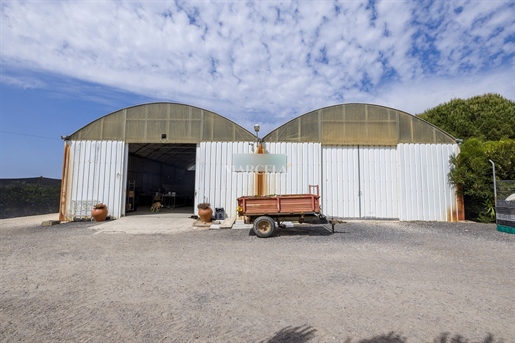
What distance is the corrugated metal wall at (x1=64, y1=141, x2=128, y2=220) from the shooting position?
12.9 m

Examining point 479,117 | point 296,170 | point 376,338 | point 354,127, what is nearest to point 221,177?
point 296,170

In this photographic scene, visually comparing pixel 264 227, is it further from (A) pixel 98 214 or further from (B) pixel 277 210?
(A) pixel 98 214

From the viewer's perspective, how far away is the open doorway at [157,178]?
17.2 metres

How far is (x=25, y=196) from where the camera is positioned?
15375 millimetres

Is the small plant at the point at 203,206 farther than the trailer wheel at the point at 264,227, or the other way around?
the small plant at the point at 203,206

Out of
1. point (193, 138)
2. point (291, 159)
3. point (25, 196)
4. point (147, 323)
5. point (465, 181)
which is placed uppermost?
point (193, 138)

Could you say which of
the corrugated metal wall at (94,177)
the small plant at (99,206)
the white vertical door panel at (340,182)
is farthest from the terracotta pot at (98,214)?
the white vertical door panel at (340,182)

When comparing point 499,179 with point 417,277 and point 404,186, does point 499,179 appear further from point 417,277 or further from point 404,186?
point 417,277

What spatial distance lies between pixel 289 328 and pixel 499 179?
1318cm

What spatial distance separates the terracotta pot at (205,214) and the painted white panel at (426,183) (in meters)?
8.83

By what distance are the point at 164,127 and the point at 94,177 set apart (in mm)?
4066

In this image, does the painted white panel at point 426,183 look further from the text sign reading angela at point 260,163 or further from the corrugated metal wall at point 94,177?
the corrugated metal wall at point 94,177

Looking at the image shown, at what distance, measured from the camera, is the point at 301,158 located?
43.1 ft

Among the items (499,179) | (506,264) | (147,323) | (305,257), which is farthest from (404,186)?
(147,323)
